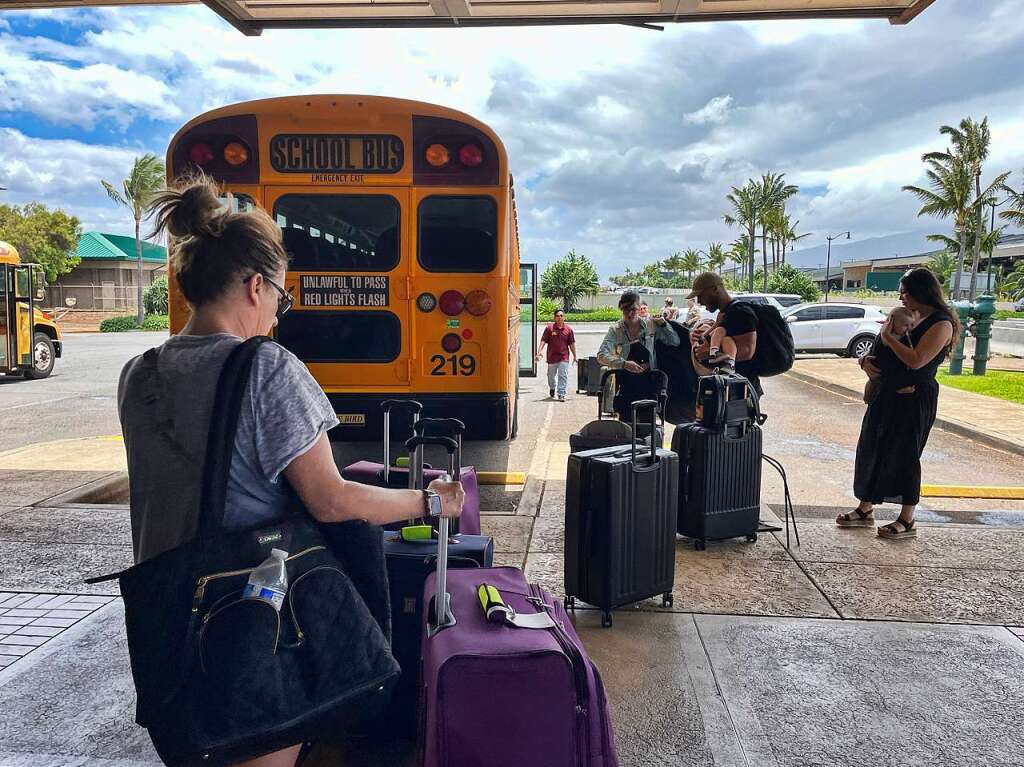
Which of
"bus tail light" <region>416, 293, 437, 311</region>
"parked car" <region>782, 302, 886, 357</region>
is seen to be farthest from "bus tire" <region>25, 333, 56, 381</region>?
"parked car" <region>782, 302, 886, 357</region>

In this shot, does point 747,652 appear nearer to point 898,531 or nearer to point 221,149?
point 898,531

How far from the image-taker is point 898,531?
17.4 ft

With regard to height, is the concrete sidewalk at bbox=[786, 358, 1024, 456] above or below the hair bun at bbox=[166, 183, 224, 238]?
below

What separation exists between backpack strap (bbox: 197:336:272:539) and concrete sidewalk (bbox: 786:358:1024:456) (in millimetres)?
9709

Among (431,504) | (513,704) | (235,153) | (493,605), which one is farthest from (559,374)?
(431,504)

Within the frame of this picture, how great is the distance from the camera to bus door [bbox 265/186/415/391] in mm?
6004

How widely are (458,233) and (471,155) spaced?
593mm

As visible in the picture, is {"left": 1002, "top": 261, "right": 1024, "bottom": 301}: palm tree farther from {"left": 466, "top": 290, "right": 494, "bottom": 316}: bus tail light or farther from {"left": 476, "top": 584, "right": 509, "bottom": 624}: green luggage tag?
{"left": 476, "top": 584, "right": 509, "bottom": 624}: green luggage tag

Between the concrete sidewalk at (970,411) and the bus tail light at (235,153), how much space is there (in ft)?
28.9

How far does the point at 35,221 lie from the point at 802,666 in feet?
163

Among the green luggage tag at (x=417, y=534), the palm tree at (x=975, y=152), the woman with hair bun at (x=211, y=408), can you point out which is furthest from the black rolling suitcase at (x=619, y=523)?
the palm tree at (x=975, y=152)

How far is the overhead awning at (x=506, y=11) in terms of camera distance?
4.89 meters

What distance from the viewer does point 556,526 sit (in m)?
5.57

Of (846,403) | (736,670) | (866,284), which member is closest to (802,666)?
(736,670)
